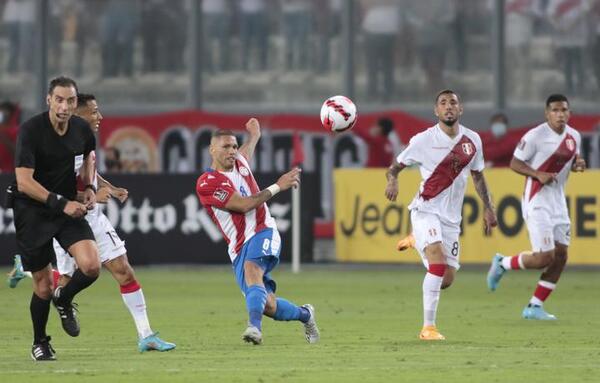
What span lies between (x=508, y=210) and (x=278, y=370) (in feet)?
40.0

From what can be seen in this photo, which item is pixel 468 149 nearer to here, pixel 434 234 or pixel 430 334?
pixel 434 234

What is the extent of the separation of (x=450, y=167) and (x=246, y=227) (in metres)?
2.37

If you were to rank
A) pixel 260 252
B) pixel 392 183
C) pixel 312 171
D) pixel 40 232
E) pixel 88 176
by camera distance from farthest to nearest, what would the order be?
pixel 312 171
pixel 392 183
pixel 260 252
pixel 88 176
pixel 40 232

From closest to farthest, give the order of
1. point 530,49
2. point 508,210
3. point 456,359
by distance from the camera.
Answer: point 456,359 < point 508,210 < point 530,49

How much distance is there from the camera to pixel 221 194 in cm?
1377

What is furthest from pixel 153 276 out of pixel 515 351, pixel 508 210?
pixel 515 351

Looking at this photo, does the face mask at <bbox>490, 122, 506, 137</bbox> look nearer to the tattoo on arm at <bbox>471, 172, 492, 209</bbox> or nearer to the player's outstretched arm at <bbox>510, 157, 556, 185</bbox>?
the player's outstretched arm at <bbox>510, 157, 556, 185</bbox>

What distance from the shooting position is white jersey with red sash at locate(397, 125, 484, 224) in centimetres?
1534

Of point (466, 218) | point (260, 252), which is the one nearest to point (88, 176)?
point (260, 252)

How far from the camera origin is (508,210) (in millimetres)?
23797

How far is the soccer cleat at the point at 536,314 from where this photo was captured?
55.9 ft

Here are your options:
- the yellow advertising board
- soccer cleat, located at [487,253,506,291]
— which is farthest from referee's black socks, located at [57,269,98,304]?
the yellow advertising board

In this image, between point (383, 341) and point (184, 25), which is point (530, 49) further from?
point (383, 341)

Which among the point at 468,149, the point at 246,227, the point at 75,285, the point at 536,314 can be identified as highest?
the point at 468,149
